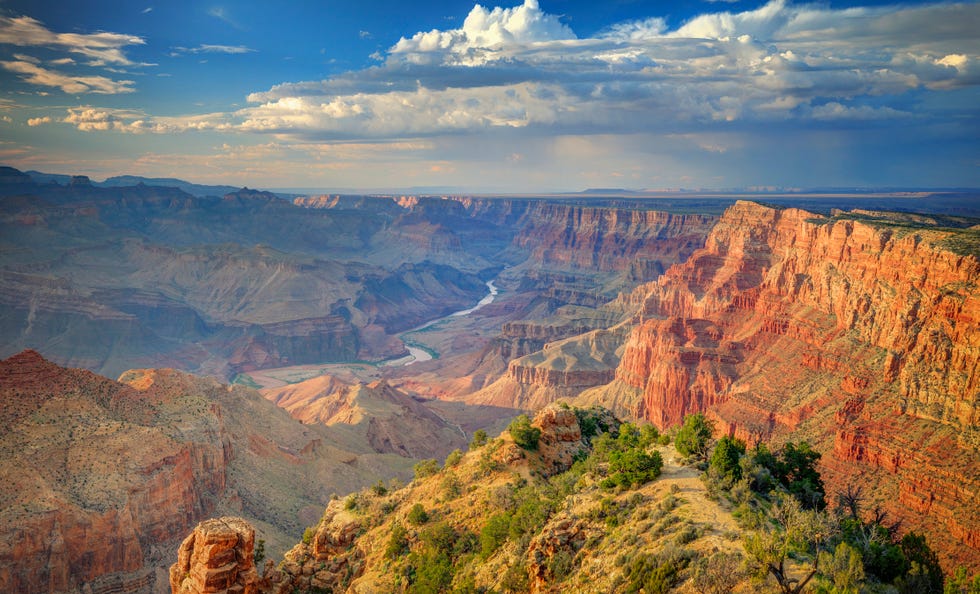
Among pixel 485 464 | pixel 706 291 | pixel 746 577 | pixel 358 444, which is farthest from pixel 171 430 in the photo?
pixel 706 291

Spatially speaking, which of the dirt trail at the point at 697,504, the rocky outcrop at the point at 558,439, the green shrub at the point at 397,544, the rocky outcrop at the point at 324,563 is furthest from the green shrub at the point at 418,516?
the dirt trail at the point at 697,504

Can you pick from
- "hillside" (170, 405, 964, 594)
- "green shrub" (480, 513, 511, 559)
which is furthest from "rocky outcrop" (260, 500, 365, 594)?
"green shrub" (480, 513, 511, 559)

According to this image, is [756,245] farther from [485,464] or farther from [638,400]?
[485,464]

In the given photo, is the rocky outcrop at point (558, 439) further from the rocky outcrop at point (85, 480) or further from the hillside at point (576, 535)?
the rocky outcrop at point (85, 480)

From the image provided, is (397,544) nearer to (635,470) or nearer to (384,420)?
(635,470)

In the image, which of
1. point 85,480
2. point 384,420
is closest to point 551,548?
point 85,480

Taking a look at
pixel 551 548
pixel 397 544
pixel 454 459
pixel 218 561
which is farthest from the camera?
Result: pixel 454 459
